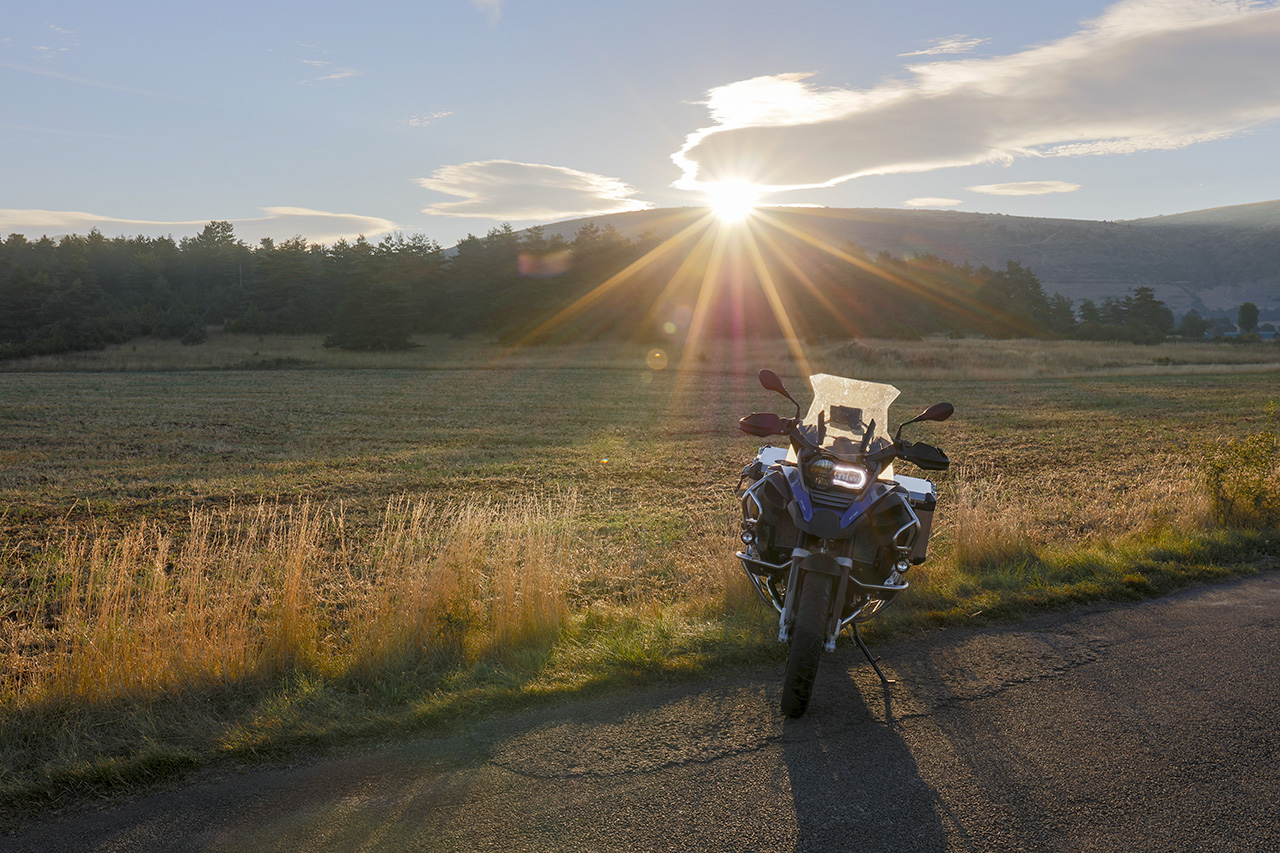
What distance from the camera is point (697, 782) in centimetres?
383

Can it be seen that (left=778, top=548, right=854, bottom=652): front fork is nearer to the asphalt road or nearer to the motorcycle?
the motorcycle

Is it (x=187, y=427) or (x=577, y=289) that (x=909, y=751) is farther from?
(x=577, y=289)

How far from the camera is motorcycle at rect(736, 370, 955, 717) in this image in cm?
450

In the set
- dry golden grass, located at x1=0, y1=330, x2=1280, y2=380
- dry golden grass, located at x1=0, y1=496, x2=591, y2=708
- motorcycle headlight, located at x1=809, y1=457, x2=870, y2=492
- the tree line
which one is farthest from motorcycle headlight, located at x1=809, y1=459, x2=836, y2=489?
the tree line

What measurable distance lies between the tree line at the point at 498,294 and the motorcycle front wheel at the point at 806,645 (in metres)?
68.3

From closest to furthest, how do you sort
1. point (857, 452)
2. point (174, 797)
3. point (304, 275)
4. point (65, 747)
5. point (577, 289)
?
point (174, 797), point (65, 747), point (857, 452), point (577, 289), point (304, 275)

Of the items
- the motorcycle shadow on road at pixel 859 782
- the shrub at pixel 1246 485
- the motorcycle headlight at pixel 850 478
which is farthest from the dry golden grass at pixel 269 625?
the shrub at pixel 1246 485

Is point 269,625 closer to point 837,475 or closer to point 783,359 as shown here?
point 837,475

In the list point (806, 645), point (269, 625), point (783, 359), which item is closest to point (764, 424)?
point (806, 645)

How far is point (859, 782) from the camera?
151 inches

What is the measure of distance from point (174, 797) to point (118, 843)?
14.9 inches

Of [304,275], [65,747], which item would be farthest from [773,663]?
[304,275]

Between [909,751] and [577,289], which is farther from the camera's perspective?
[577,289]

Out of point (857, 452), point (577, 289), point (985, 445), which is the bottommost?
point (985, 445)
